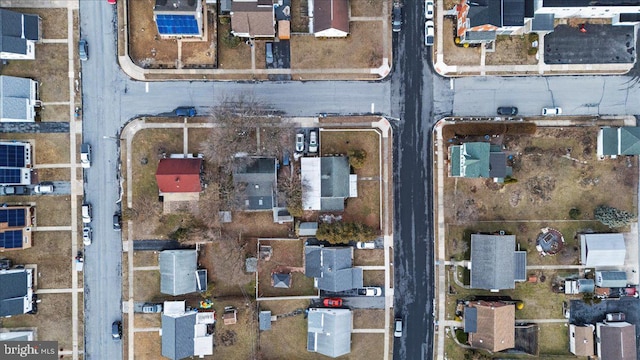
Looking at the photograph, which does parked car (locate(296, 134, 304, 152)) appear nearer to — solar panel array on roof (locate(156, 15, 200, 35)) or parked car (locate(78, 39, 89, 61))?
solar panel array on roof (locate(156, 15, 200, 35))

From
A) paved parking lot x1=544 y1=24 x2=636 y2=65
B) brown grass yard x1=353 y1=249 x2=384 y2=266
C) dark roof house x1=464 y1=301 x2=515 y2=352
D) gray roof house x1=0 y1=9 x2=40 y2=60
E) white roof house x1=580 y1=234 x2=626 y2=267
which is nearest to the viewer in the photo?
gray roof house x1=0 y1=9 x2=40 y2=60

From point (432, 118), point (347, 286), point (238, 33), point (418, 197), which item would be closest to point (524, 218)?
point (418, 197)

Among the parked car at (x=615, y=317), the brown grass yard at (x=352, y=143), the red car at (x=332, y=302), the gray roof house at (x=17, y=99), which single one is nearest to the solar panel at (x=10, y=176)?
the gray roof house at (x=17, y=99)

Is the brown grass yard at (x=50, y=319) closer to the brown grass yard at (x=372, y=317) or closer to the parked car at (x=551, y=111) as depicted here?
the brown grass yard at (x=372, y=317)

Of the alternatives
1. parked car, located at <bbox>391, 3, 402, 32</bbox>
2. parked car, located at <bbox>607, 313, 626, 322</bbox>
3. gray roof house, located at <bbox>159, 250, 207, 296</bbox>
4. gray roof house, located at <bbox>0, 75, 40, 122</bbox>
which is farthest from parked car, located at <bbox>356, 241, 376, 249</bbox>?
gray roof house, located at <bbox>0, 75, 40, 122</bbox>

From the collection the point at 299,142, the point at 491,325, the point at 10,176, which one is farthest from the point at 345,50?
the point at 10,176

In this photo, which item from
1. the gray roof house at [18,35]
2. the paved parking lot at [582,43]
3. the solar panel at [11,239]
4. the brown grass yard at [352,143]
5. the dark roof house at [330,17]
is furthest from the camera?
the brown grass yard at [352,143]

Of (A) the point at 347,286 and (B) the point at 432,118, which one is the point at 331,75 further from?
(A) the point at 347,286
